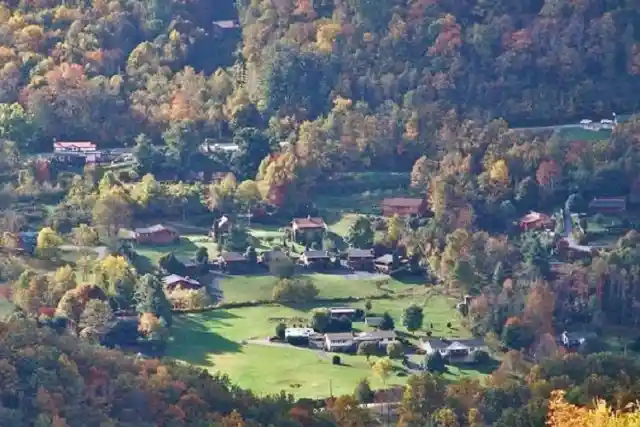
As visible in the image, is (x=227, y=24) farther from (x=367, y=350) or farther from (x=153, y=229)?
(x=367, y=350)

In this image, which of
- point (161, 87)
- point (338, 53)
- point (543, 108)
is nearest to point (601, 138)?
A: point (543, 108)

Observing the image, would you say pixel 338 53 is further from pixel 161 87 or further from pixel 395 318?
pixel 395 318

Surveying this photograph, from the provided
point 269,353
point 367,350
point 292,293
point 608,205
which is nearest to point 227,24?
point 608,205

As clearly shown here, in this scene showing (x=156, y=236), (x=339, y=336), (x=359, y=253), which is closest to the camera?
(x=339, y=336)

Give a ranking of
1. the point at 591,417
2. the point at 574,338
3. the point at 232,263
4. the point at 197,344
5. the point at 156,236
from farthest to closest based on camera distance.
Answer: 1. the point at 156,236
2. the point at 232,263
3. the point at 574,338
4. the point at 197,344
5. the point at 591,417

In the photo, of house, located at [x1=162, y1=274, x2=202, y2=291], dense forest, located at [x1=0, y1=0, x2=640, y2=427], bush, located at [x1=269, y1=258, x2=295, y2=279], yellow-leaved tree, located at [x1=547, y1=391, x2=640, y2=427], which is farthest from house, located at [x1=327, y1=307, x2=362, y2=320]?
yellow-leaved tree, located at [x1=547, y1=391, x2=640, y2=427]

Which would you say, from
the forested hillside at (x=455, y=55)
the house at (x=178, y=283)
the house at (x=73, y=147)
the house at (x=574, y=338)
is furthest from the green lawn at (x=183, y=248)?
the house at (x=574, y=338)
